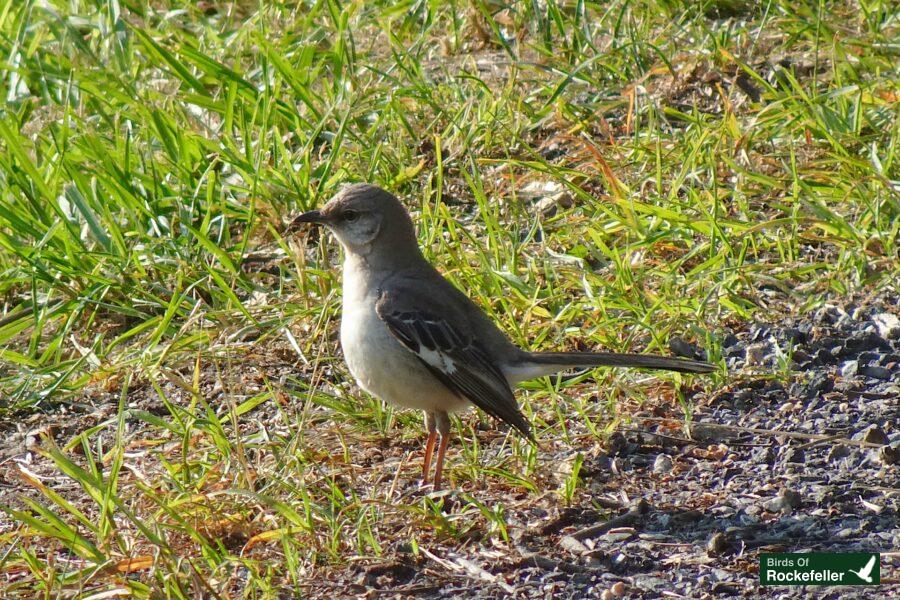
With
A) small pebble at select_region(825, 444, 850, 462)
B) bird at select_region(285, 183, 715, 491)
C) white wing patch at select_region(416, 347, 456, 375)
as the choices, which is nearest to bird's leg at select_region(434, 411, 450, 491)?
bird at select_region(285, 183, 715, 491)

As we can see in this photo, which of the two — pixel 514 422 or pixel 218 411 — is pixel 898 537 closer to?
pixel 514 422

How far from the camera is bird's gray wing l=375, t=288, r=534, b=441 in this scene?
5.40 meters

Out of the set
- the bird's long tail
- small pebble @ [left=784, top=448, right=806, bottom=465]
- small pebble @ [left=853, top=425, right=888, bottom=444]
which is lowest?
small pebble @ [left=784, top=448, right=806, bottom=465]

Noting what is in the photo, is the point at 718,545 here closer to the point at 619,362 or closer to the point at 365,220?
the point at 619,362

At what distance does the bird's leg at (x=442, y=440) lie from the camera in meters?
5.36

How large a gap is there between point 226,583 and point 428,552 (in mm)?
833

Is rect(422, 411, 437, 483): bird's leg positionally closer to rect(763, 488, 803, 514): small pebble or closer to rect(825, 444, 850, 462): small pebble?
rect(763, 488, 803, 514): small pebble

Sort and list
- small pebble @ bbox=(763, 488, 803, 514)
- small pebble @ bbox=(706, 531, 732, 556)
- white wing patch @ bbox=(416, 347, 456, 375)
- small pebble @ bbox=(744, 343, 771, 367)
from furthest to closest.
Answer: small pebble @ bbox=(744, 343, 771, 367) → white wing patch @ bbox=(416, 347, 456, 375) → small pebble @ bbox=(763, 488, 803, 514) → small pebble @ bbox=(706, 531, 732, 556)

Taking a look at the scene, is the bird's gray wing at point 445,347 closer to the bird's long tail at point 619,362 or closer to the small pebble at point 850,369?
the bird's long tail at point 619,362

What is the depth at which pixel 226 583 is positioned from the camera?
4566mm

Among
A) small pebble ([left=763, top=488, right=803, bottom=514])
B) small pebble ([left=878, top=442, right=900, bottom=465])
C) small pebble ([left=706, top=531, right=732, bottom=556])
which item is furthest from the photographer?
small pebble ([left=878, top=442, right=900, bottom=465])

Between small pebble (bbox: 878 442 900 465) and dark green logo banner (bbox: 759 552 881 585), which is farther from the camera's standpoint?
small pebble (bbox: 878 442 900 465)

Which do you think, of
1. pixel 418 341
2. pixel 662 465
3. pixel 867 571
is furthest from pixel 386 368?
pixel 867 571

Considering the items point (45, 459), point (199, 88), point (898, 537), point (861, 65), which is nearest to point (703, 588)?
point (898, 537)
